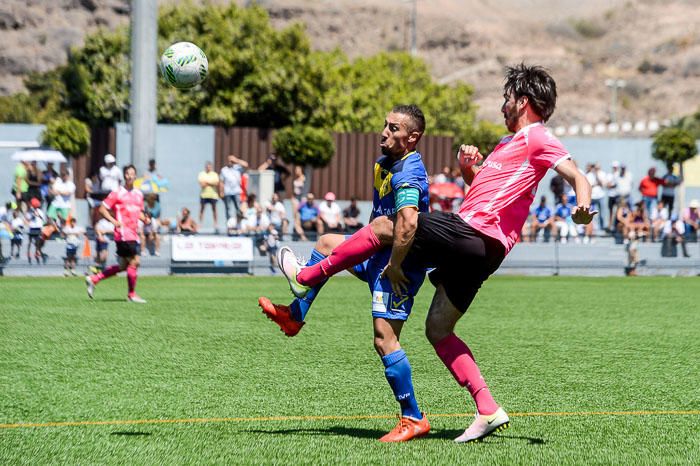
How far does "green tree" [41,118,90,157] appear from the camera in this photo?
28.5 meters

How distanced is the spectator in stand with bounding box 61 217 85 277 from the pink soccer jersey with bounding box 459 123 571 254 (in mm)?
15732

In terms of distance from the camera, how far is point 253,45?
157ft

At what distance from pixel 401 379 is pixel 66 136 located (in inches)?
945

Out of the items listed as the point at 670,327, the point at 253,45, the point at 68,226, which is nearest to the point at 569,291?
the point at 670,327

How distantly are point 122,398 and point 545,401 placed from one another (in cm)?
284

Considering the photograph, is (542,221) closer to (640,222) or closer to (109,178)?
(640,222)

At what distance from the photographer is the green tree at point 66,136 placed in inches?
1123

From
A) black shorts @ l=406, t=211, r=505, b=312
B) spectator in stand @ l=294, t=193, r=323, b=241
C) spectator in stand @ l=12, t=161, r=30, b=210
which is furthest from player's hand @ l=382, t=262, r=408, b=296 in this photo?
spectator in stand @ l=12, t=161, r=30, b=210

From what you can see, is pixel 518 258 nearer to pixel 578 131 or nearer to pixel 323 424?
pixel 323 424

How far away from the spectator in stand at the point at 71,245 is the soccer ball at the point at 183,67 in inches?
495

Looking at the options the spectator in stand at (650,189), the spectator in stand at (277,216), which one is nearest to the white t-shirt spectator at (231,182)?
the spectator in stand at (277,216)

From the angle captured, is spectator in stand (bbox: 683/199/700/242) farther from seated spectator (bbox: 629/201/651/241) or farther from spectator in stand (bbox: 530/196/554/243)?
spectator in stand (bbox: 530/196/554/243)

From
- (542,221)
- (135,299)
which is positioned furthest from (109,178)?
(542,221)

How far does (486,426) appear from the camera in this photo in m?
5.98
